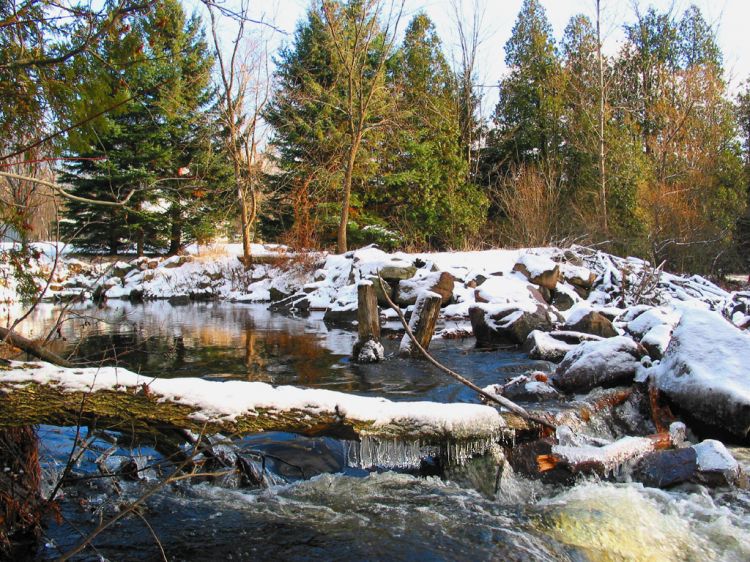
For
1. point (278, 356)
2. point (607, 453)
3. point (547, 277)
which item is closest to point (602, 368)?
point (607, 453)

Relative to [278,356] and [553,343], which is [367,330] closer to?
[278,356]

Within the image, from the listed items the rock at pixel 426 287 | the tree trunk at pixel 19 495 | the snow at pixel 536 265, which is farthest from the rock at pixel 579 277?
the tree trunk at pixel 19 495

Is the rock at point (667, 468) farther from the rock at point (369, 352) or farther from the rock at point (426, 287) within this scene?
the rock at point (426, 287)

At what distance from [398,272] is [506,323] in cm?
425

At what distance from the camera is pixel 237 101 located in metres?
20.1

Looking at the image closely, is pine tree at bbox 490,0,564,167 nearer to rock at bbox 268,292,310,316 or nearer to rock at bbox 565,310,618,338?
rock at bbox 268,292,310,316

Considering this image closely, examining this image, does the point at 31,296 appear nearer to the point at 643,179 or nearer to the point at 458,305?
the point at 458,305

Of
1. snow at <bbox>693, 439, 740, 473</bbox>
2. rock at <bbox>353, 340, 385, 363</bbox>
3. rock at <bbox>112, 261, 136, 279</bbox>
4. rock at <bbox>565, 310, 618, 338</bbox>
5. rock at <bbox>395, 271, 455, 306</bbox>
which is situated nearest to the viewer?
snow at <bbox>693, 439, 740, 473</bbox>

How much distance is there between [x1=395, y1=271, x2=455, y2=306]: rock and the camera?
465 inches

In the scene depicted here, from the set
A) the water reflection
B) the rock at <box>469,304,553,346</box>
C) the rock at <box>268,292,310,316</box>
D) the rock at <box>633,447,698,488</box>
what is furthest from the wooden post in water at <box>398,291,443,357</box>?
the rock at <box>268,292,310,316</box>

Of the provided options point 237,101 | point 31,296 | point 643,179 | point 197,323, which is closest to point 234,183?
point 237,101

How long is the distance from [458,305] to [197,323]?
20.3 ft

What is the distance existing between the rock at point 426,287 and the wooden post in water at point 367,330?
3.52 meters

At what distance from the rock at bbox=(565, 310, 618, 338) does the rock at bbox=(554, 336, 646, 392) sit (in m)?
2.56
